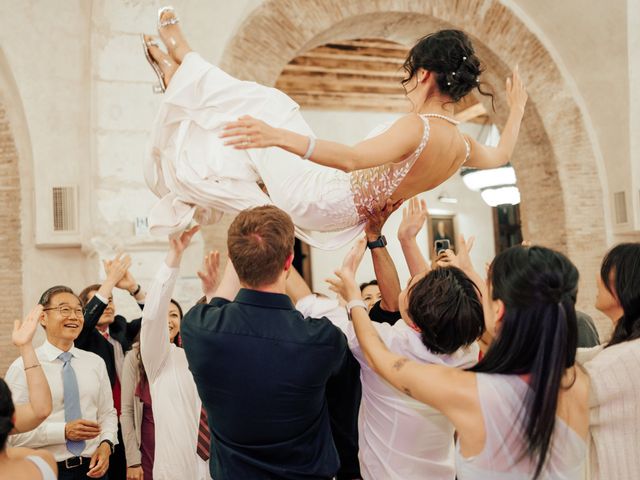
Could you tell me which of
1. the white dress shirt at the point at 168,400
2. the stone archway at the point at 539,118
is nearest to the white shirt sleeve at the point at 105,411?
the white dress shirt at the point at 168,400

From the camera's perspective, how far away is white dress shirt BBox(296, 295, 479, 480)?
2.00m

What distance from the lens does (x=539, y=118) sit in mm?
6398

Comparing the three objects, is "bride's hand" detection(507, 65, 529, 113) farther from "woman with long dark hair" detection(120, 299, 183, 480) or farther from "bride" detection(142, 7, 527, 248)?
"woman with long dark hair" detection(120, 299, 183, 480)

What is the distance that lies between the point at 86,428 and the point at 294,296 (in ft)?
3.65

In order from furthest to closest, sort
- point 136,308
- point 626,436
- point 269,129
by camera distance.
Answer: point 136,308 < point 269,129 < point 626,436

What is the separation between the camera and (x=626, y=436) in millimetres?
1881

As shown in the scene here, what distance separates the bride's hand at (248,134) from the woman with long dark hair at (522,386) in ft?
2.48

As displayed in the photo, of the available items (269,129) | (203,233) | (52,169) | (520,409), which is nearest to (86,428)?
(269,129)

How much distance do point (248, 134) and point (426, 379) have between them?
0.85m

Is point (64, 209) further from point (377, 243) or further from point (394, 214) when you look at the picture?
point (394, 214)

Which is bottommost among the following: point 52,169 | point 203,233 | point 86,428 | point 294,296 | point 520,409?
point 86,428

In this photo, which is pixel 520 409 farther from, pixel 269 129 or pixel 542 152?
A: pixel 542 152

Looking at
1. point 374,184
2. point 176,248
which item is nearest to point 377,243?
point 374,184

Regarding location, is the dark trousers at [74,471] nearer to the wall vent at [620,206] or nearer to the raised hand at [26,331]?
the raised hand at [26,331]
